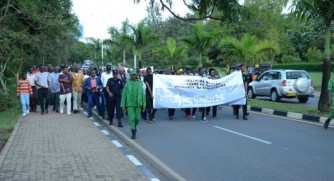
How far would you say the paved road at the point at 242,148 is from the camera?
7543mm

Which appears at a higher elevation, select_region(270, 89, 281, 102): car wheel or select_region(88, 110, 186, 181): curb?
select_region(270, 89, 281, 102): car wheel

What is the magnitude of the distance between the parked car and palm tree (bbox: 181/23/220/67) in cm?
644

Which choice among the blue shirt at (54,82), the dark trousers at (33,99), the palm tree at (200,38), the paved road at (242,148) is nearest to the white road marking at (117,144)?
the paved road at (242,148)

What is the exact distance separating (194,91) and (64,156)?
7.50 meters

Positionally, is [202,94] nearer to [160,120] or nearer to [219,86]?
[219,86]

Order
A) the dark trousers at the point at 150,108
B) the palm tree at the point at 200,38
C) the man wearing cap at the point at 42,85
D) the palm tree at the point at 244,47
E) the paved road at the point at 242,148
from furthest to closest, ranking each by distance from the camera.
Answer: the palm tree at the point at 200,38
the palm tree at the point at 244,47
the man wearing cap at the point at 42,85
the dark trousers at the point at 150,108
the paved road at the point at 242,148

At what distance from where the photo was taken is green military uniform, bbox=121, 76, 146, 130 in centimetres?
1129

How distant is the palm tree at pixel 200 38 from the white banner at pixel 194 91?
13.3 meters

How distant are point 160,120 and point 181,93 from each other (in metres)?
1.19

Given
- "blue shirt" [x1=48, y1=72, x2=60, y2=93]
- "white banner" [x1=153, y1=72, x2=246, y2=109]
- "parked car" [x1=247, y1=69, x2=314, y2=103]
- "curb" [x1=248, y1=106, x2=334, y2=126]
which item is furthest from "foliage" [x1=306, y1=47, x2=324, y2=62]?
"blue shirt" [x1=48, y1=72, x2=60, y2=93]

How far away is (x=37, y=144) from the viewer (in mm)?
10102

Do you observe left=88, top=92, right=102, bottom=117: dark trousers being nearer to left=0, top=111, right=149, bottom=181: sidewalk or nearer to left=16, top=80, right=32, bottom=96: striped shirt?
left=16, top=80, right=32, bottom=96: striped shirt

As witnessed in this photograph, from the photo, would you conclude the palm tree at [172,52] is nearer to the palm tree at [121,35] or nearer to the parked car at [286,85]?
the palm tree at [121,35]

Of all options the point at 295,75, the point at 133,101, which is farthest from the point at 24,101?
the point at 295,75
